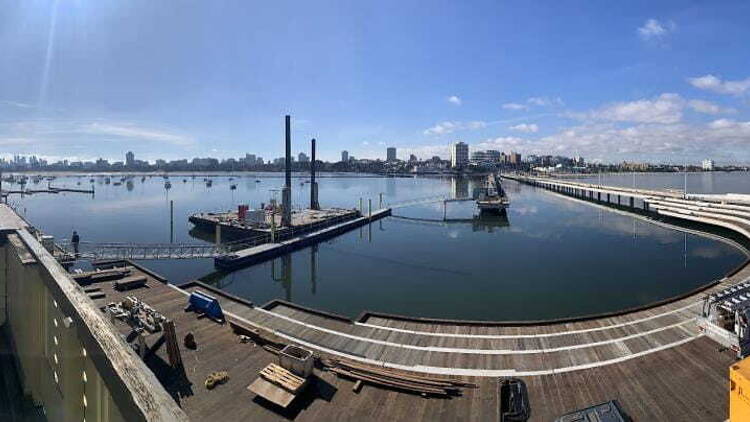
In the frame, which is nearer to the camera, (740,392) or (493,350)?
(740,392)

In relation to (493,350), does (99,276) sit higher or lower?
higher

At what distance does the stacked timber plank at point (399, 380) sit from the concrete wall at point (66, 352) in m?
5.53

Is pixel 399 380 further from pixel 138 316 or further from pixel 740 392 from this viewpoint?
pixel 138 316

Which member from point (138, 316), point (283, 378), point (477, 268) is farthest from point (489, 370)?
point (477, 268)

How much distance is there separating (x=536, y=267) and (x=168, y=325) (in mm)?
25711

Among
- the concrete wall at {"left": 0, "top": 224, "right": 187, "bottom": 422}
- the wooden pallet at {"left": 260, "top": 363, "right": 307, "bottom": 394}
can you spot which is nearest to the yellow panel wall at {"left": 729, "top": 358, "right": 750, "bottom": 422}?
the concrete wall at {"left": 0, "top": 224, "right": 187, "bottom": 422}

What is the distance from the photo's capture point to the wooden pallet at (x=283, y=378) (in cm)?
916

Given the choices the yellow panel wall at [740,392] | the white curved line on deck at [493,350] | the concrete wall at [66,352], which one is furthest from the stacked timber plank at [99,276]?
the yellow panel wall at [740,392]

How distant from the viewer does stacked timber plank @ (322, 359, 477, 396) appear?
941 centimetres

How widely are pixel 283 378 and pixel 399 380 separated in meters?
2.91

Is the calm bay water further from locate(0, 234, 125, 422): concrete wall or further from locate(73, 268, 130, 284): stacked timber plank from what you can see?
locate(0, 234, 125, 422): concrete wall

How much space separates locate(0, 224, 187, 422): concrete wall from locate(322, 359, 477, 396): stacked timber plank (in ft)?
18.2

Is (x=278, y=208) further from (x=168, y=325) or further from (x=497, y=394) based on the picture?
(x=497, y=394)

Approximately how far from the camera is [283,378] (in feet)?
31.1
